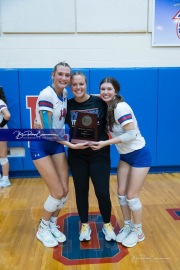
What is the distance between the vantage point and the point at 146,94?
418 cm

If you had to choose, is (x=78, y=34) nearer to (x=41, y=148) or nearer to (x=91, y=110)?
(x=91, y=110)

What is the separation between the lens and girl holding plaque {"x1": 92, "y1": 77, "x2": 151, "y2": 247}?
2.21m

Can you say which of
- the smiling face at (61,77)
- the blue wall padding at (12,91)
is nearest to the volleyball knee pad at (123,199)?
the smiling face at (61,77)

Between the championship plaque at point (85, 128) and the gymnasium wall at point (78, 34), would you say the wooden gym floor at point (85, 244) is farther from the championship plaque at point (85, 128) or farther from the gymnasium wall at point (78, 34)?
the gymnasium wall at point (78, 34)

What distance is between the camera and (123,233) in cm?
251

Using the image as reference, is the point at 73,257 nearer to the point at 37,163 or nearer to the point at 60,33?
the point at 37,163

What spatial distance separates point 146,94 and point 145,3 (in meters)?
1.43

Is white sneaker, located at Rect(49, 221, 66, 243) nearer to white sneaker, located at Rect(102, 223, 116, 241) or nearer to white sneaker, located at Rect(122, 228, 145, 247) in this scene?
white sneaker, located at Rect(102, 223, 116, 241)

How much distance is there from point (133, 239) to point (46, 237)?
0.83 meters

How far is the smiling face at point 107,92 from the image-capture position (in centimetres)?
223

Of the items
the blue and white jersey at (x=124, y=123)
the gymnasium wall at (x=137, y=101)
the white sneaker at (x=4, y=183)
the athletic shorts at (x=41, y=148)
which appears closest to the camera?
the blue and white jersey at (x=124, y=123)

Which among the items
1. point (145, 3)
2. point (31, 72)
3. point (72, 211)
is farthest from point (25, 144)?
point (145, 3)

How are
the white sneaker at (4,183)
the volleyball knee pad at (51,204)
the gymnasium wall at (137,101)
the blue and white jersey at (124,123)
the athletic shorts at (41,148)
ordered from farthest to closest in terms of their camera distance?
the gymnasium wall at (137,101)
the white sneaker at (4,183)
the volleyball knee pad at (51,204)
the athletic shorts at (41,148)
the blue and white jersey at (124,123)

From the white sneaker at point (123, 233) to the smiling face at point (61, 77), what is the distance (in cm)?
148
